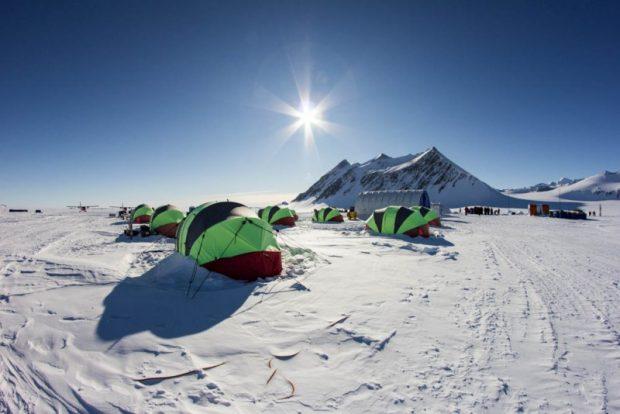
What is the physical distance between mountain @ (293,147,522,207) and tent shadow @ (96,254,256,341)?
88553mm

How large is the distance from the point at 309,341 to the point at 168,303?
11.6 ft

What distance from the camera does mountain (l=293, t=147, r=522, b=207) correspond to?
94.3m

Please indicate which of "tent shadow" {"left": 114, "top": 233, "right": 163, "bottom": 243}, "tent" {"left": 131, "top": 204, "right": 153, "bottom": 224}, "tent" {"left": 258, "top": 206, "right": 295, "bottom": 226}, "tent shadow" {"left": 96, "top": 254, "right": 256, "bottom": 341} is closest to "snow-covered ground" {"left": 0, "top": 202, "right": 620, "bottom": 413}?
"tent shadow" {"left": 96, "top": 254, "right": 256, "bottom": 341}

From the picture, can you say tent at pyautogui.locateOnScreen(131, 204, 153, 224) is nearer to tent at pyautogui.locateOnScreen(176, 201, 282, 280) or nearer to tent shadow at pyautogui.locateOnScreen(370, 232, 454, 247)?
tent shadow at pyautogui.locateOnScreen(370, 232, 454, 247)

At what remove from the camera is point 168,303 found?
6840 millimetres

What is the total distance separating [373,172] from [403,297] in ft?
452

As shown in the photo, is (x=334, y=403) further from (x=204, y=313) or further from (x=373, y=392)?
(x=204, y=313)

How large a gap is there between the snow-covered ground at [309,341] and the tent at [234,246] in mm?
476

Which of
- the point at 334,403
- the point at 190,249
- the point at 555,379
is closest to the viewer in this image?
the point at 334,403

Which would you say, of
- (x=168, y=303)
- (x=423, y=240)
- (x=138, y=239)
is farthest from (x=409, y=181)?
(x=168, y=303)

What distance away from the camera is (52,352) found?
463 centimetres

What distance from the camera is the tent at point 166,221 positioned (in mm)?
19672

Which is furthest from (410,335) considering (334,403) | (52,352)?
(52,352)

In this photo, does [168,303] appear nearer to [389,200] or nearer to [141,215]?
[141,215]
